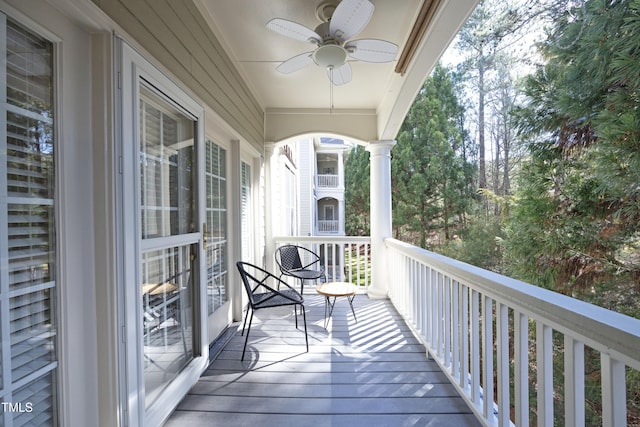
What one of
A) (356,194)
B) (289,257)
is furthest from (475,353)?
(356,194)

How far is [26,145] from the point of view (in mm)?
1014

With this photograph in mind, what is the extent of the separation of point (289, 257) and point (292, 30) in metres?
2.88

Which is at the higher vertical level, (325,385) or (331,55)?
(331,55)

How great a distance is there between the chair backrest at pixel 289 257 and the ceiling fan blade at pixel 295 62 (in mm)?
2387

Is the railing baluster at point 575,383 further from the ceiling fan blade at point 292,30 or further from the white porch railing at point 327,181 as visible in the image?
the white porch railing at point 327,181

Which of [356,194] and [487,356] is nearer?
[487,356]

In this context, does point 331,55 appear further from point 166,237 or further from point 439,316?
point 439,316

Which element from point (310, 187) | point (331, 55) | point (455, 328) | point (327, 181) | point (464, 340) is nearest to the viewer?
point (464, 340)

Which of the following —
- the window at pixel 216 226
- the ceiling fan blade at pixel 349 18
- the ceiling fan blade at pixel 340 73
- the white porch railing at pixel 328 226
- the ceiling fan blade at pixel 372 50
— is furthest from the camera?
the white porch railing at pixel 328 226

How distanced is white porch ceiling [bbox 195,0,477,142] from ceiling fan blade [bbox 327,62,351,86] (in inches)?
15.2

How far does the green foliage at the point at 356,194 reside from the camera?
14.1 metres

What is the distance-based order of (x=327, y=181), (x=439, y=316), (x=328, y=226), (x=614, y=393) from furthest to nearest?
1. (x=328, y=226)
2. (x=327, y=181)
3. (x=439, y=316)
4. (x=614, y=393)

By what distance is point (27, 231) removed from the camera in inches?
40.1

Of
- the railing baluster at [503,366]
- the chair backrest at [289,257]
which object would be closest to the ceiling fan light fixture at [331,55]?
the railing baluster at [503,366]
